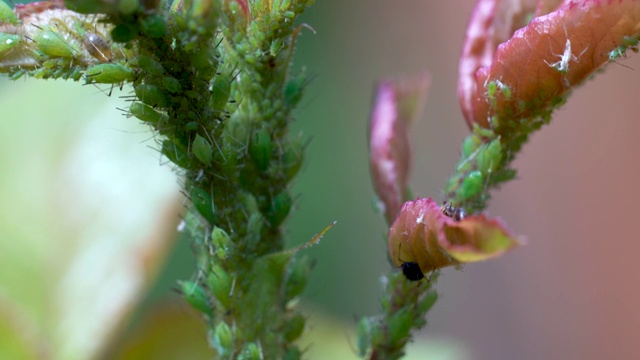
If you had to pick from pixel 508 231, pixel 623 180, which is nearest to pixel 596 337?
pixel 623 180

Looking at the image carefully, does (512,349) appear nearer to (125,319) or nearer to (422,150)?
(422,150)

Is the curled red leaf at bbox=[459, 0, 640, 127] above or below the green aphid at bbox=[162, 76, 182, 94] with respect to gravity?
above

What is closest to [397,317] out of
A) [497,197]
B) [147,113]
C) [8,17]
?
[147,113]

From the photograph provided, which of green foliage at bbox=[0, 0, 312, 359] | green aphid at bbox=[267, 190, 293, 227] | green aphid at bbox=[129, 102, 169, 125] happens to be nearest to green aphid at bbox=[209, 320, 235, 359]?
green foliage at bbox=[0, 0, 312, 359]

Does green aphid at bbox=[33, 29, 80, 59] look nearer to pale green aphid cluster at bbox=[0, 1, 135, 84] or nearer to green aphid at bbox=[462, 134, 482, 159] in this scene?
pale green aphid cluster at bbox=[0, 1, 135, 84]

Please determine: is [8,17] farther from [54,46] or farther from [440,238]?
[440,238]
